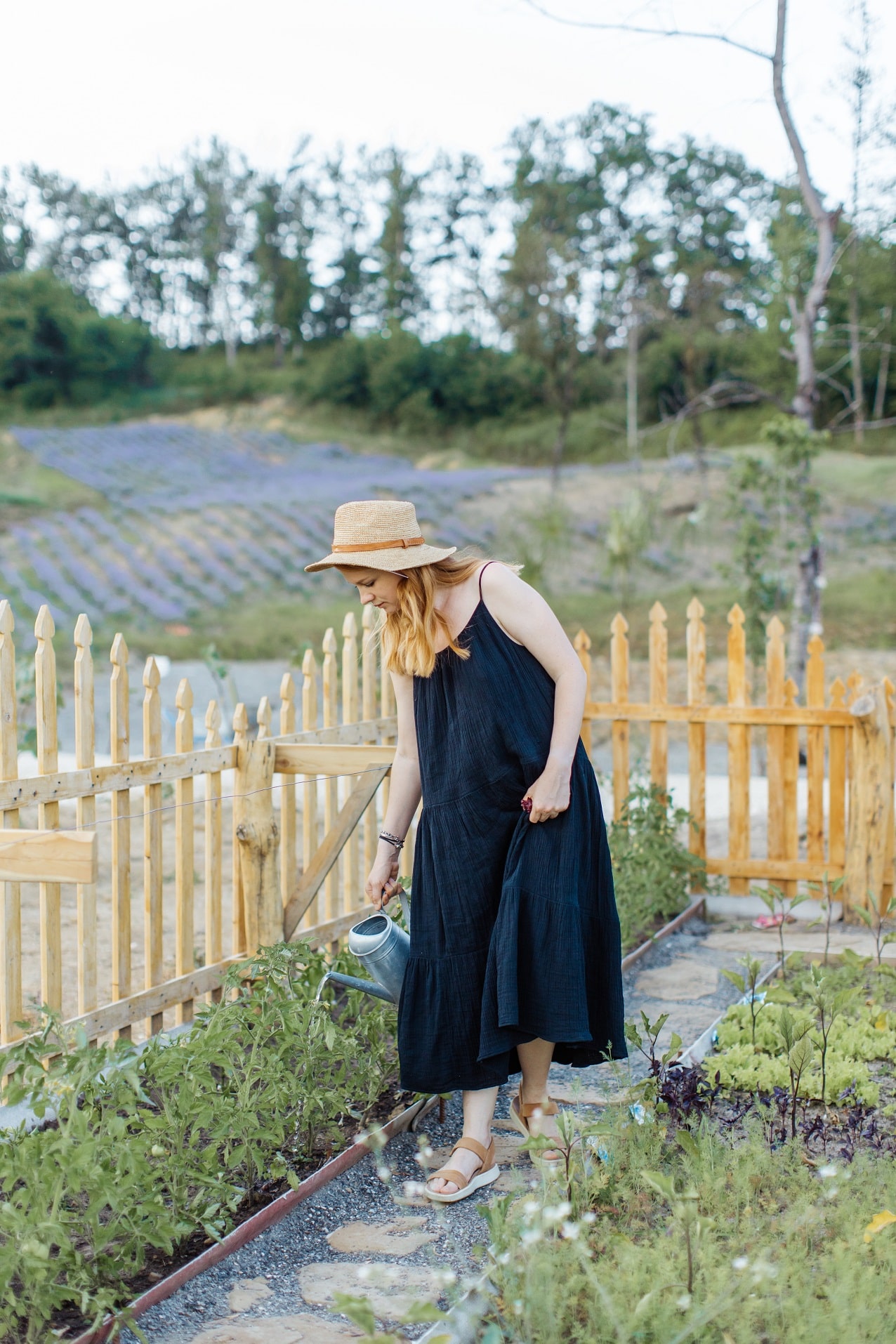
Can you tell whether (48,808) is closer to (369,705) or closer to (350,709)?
(350,709)

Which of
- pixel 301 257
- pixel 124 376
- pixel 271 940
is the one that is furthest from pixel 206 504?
pixel 271 940

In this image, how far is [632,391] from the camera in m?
28.3

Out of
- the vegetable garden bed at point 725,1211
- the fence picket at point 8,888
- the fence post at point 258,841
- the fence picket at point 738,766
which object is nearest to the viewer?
the vegetable garden bed at point 725,1211

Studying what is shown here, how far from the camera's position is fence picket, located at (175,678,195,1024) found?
11.5 feet

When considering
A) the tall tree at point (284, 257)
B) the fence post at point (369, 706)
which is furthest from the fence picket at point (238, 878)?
the tall tree at point (284, 257)

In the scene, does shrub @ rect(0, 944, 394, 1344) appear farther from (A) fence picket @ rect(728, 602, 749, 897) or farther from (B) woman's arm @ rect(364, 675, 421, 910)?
(A) fence picket @ rect(728, 602, 749, 897)

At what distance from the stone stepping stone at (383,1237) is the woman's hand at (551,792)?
902 millimetres

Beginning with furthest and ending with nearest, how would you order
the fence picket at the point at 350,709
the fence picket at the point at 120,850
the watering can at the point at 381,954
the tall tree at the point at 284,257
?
the tall tree at the point at 284,257
the fence picket at the point at 350,709
the fence picket at the point at 120,850
the watering can at the point at 381,954

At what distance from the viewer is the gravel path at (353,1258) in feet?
6.54

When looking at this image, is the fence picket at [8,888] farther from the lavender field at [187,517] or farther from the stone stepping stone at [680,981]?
the lavender field at [187,517]

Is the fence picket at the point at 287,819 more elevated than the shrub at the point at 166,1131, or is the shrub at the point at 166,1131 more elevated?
the fence picket at the point at 287,819

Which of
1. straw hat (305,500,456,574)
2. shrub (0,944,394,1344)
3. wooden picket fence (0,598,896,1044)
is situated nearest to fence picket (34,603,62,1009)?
wooden picket fence (0,598,896,1044)

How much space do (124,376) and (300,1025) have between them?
35.1 metres

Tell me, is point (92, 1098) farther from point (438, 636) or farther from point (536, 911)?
point (438, 636)
